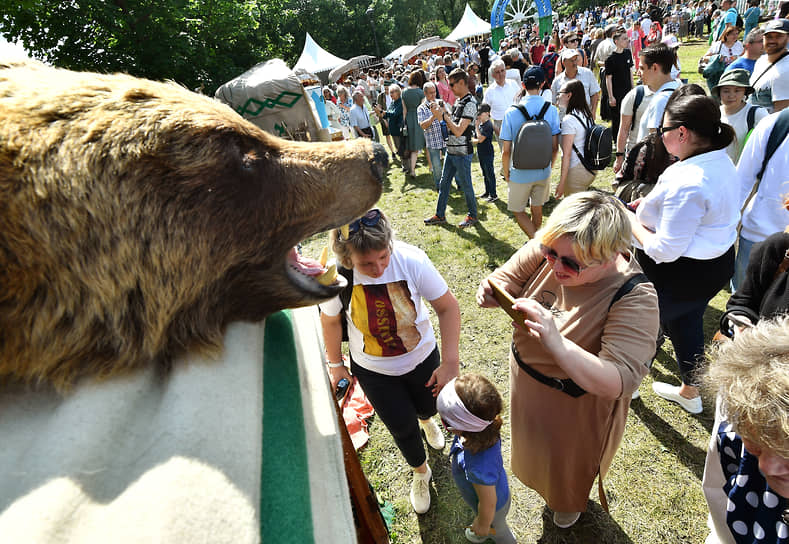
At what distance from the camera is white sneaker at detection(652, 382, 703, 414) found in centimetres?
360

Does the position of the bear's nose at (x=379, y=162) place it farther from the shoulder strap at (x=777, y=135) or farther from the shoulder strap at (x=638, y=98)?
the shoulder strap at (x=638, y=98)

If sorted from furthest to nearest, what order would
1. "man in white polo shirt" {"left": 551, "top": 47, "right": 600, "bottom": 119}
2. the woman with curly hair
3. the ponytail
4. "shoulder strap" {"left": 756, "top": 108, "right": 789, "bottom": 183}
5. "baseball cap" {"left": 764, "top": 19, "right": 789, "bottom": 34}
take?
"man in white polo shirt" {"left": 551, "top": 47, "right": 600, "bottom": 119} → "baseball cap" {"left": 764, "top": 19, "right": 789, "bottom": 34} → "shoulder strap" {"left": 756, "top": 108, "right": 789, "bottom": 183} → the ponytail → the woman with curly hair

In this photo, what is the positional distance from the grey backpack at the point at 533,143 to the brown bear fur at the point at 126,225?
15.8 feet

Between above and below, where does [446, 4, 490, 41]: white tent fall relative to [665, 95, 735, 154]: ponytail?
above

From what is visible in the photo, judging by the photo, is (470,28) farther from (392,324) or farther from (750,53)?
(392,324)

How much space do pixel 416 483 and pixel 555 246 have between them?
7.58ft

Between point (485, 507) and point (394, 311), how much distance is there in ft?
4.47

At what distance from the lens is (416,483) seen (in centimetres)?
329

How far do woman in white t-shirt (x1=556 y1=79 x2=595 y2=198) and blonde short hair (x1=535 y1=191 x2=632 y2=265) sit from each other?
3.73 metres

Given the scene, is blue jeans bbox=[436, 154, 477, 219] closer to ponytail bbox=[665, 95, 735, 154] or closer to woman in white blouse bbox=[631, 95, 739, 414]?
woman in white blouse bbox=[631, 95, 739, 414]

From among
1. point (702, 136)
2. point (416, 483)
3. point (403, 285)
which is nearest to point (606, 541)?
point (416, 483)

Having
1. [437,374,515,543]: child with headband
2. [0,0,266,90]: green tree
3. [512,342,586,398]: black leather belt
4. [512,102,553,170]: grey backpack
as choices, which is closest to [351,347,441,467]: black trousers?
[437,374,515,543]: child with headband

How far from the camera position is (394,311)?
272 centimetres

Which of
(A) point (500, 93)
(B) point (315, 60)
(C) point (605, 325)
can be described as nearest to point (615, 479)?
(C) point (605, 325)
